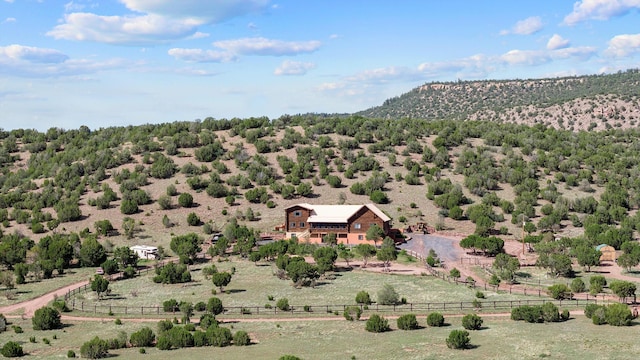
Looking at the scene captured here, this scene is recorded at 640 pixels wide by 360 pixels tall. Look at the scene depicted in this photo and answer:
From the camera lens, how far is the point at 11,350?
43344 millimetres

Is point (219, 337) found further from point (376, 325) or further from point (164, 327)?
point (376, 325)

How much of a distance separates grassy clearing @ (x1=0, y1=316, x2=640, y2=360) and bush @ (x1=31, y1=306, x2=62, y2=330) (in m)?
0.70

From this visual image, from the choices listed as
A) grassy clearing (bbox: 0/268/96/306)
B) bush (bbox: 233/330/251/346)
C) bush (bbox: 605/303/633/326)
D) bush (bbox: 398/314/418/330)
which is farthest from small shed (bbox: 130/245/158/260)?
bush (bbox: 605/303/633/326)

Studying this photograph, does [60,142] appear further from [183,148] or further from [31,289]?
[31,289]

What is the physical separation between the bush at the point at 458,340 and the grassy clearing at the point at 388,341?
469 millimetres

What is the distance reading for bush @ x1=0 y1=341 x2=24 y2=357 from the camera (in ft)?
142

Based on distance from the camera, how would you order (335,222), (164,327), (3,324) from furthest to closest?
1. (335,222)
2. (3,324)
3. (164,327)

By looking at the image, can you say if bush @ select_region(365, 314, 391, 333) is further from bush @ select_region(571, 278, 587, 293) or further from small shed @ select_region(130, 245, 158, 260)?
small shed @ select_region(130, 245, 158, 260)

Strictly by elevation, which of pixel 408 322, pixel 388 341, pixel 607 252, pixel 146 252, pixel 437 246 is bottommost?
pixel 388 341

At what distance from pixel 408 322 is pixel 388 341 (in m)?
4.20

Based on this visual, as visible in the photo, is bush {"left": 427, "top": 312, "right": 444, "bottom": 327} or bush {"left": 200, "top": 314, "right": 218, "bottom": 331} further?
bush {"left": 200, "top": 314, "right": 218, "bottom": 331}

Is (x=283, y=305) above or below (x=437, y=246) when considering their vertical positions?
below

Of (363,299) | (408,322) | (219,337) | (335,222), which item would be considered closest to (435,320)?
(408,322)

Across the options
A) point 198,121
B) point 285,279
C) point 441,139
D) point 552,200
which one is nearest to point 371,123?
point 441,139
